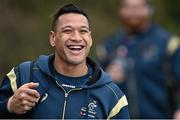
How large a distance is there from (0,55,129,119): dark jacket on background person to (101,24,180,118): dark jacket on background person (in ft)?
11.7

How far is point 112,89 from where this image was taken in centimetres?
714

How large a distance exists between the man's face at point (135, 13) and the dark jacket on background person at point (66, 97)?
3.92m

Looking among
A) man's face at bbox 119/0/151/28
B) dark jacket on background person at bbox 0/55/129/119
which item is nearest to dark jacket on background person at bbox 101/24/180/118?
man's face at bbox 119/0/151/28

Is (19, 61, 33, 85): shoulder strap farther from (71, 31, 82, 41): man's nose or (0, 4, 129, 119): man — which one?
(71, 31, 82, 41): man's nose

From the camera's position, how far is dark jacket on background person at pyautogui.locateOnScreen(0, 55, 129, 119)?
6.95m

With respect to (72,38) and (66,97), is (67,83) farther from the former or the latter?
(72,38)

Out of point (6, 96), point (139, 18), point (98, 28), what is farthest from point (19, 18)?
point (6, 96)

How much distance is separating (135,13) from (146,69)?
2.35 ft

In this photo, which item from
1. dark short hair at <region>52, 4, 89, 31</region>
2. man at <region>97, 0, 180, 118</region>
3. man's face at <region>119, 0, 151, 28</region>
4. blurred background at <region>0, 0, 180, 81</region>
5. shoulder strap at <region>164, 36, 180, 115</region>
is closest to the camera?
dark short hair at <region>52, 4, 89, 31</region>

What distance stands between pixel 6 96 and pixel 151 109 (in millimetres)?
3942

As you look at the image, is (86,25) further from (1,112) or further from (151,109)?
(151,109)

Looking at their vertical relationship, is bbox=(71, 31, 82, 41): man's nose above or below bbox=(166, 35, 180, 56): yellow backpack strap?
above

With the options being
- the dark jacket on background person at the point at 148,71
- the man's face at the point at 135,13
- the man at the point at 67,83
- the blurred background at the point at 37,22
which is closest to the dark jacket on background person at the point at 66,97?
the man at the point at 67,83

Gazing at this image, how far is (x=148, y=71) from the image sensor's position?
1077 cm
